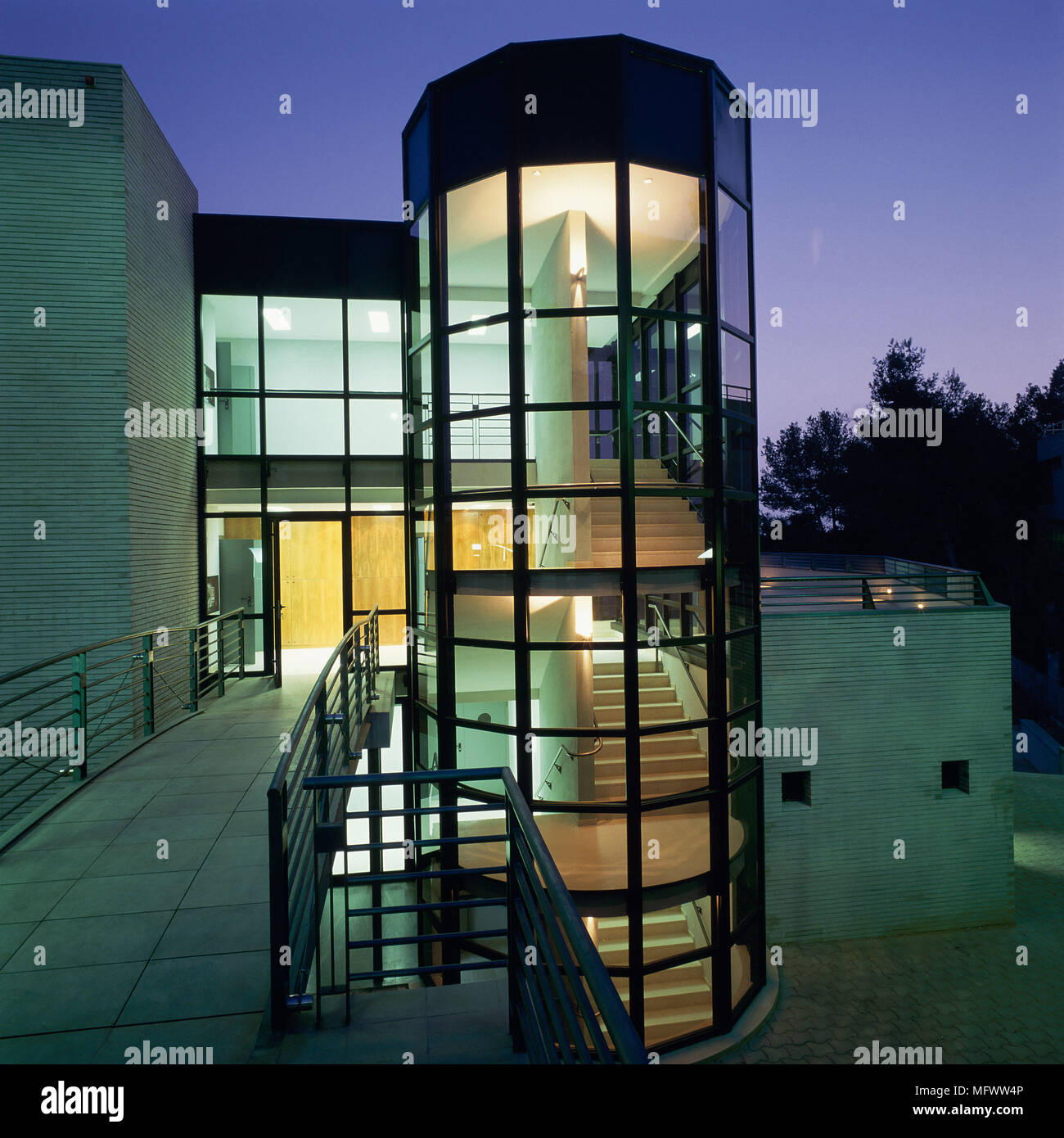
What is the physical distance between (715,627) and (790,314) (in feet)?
386

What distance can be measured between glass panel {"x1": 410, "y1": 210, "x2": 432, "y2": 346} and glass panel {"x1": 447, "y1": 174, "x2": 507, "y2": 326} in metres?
0.28

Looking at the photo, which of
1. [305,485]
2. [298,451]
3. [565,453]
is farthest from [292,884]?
[298,451]

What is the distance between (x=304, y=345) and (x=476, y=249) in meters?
4.95

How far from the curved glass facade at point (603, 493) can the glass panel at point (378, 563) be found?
10.7 ft

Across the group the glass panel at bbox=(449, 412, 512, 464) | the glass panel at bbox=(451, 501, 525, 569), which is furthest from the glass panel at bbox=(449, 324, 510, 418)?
the glass panel at bbox=(451, 501, 525, 569)

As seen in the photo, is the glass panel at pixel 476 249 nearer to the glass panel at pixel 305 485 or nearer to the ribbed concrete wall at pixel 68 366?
the ribbed concrete wall at pixel 68 366

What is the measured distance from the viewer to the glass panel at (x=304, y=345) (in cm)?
→ 1157

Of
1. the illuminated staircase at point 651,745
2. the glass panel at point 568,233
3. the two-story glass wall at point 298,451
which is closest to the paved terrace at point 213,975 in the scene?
the two-story glass wall at point 298,451

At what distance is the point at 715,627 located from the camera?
24.6ft

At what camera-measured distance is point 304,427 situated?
38.2 ft

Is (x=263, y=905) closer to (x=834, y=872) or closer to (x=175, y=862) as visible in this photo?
(x=175, y=862)

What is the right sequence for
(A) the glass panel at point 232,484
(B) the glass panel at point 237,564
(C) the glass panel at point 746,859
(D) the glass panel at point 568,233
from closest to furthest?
(D) the glass panel at point 568,233 < (C) the glass panel at point 746,859 < (A) the glass panel at point 232,484 < (B) the glass panel at point 237,564
